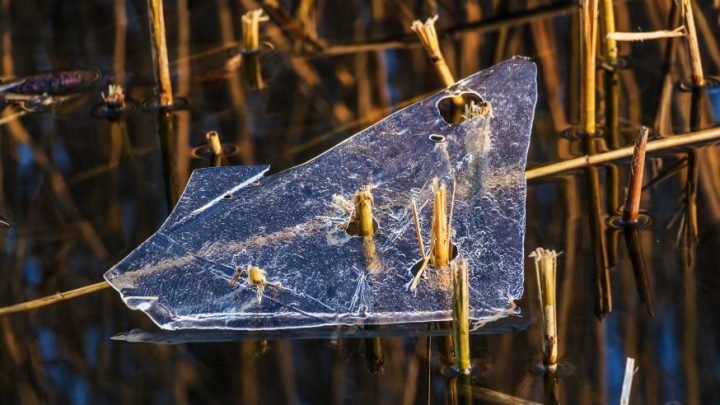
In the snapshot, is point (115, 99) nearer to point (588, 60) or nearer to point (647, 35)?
point (588, 60)

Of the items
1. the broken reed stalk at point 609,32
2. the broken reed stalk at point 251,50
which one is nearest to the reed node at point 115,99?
the broken reed stalk at point 251,50

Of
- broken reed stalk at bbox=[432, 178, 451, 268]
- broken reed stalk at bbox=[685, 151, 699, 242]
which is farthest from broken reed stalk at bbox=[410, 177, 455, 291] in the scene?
broken reed stalk at bbox=[685, 151, 699, 242]

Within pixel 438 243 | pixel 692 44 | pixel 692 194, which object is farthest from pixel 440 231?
pixel 692 44

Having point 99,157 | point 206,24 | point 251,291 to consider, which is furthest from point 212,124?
point 251,291

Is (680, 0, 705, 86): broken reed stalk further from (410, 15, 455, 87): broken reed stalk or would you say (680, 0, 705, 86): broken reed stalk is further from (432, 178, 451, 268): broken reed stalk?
(432, 178, 451, 268): broken reed stalk

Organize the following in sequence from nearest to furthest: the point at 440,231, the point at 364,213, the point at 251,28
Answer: the point at 440,231 < the point at 364,213 < the point at 251,28
